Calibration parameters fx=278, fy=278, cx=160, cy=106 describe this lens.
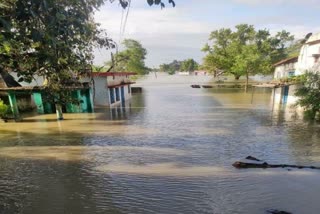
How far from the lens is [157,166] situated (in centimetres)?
1122

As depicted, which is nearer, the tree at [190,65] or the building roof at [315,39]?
the building roof at [315,39]

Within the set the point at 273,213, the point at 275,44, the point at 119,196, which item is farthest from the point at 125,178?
the point at 275,44

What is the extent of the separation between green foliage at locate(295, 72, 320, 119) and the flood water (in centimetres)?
101

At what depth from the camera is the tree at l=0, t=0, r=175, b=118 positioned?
3430mm

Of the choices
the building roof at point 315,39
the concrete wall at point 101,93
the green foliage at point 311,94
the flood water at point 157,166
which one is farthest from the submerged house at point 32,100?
the building roof at point 315,39

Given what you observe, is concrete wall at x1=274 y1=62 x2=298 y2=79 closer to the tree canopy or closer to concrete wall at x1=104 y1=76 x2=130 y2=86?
concrete wall at x1=104 y1=76 x2=130 y2=86

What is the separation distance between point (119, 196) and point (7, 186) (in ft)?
13.4

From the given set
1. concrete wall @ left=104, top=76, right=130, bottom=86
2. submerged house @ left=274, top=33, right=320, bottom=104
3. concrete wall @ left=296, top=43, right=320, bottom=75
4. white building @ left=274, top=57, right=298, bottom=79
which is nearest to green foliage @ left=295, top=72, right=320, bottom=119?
submerged house @ left=274, top=33, right=320, bottom=104

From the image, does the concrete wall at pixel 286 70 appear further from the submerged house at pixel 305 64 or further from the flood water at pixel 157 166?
the flood water at pixel 157 166

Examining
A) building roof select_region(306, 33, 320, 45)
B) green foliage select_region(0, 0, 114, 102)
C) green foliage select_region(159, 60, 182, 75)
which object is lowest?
green foliage select_region(159, 60, 182, 75)

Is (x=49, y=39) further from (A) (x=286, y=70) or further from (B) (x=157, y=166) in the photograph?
(A) (x=286, y=70)

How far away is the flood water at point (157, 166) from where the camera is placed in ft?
27.1

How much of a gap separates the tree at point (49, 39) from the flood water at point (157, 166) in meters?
4.42

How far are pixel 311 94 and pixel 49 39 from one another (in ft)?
63.4
